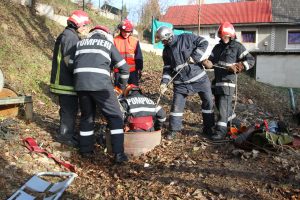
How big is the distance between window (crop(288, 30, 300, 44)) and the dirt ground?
79.7 ft

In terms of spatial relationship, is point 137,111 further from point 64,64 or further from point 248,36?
point 248,36

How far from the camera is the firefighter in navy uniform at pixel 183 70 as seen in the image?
5.79 meters

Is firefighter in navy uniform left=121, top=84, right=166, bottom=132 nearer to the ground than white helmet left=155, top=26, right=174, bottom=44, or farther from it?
nearer to the ground

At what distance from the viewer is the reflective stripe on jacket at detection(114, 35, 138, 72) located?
21.9 ft

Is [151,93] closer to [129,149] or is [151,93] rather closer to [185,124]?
[185,124]

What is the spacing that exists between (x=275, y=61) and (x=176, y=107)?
13.0m

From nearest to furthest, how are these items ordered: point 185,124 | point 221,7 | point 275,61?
point 185,124 < point 275,61 < point 221,7

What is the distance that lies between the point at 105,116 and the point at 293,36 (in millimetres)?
25951

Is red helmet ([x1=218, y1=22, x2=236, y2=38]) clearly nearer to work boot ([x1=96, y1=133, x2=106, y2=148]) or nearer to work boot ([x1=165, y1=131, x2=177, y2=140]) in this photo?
work boot ([x1=165, y1=131, x2=177, y2=140])

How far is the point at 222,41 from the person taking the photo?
6.06 m

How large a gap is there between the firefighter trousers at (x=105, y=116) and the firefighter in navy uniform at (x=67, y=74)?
1.43ft

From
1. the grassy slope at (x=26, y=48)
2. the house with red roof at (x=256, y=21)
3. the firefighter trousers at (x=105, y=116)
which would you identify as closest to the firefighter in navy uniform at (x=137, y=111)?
the firefighter trousers at (x=105, y=116)

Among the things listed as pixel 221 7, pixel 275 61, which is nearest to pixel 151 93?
pixel 275 61

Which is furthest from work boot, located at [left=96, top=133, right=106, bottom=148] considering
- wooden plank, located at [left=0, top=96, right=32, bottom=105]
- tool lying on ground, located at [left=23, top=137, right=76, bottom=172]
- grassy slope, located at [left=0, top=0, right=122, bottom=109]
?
grassy slope, located at [left=0, top=0, right=122, bottom=109]
